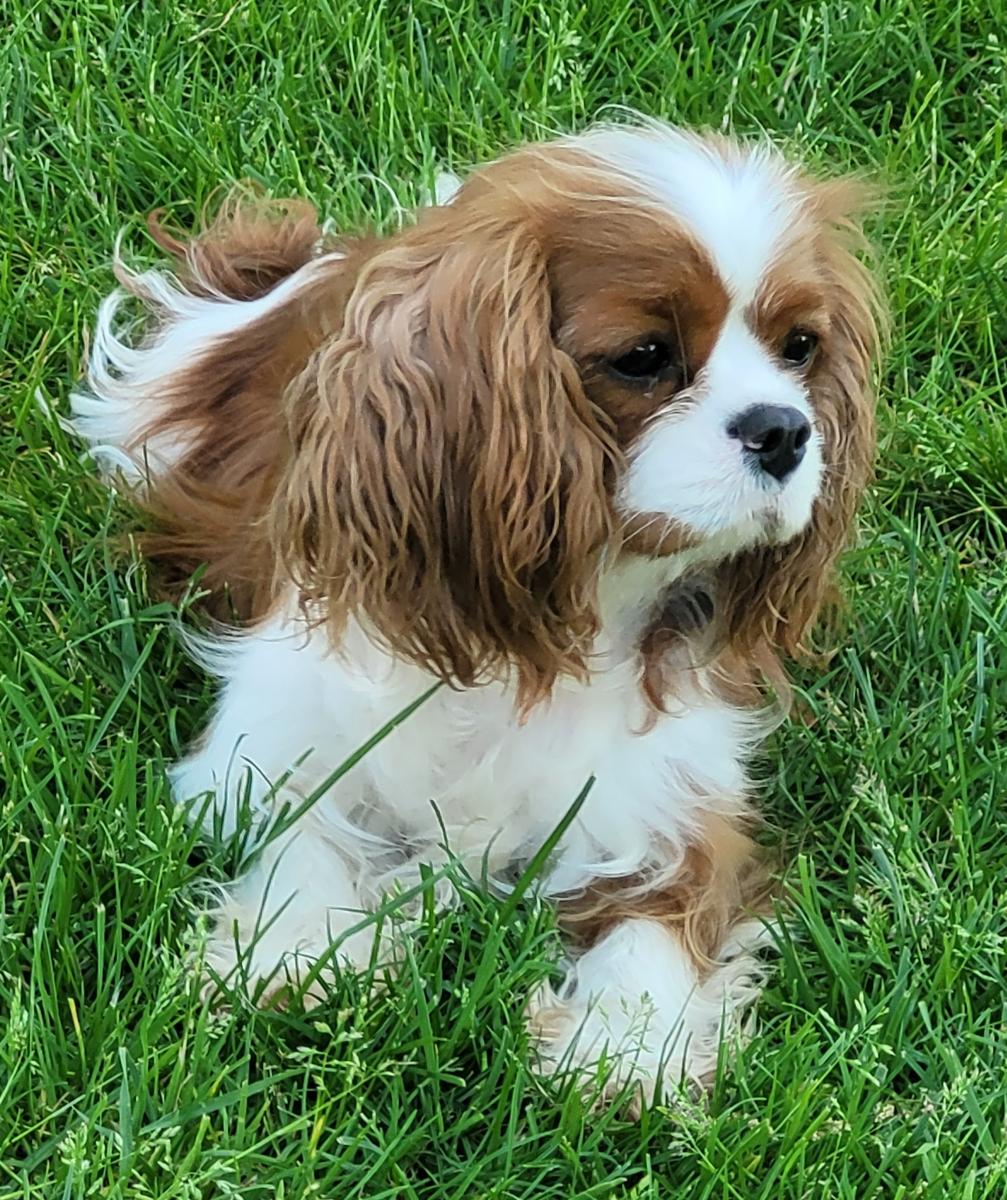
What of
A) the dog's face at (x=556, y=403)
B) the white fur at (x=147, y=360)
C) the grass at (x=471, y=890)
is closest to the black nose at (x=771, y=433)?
the dog's face at (x=556, y=403)

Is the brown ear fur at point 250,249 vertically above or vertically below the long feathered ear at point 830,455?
below

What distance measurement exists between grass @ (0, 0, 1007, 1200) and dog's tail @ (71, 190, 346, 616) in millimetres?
95

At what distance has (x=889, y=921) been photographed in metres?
2.55

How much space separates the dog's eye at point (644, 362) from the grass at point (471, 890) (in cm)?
76

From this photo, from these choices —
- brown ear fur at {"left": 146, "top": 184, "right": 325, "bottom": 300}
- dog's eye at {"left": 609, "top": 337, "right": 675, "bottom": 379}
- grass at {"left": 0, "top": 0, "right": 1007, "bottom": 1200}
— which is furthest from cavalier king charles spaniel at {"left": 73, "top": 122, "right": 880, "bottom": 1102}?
brown ear fur at {"left": 146, "top": 184, "right": 325, "bottom": 300}

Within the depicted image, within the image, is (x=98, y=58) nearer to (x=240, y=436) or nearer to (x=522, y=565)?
(x=240, y=436)

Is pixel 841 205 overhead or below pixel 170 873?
overhead

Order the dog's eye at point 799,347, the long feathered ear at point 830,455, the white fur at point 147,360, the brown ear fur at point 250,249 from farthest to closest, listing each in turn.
A: the brown ear fur at point 250,249 < the white fur at point 147,360 < the long feathered ear at point 830,455 < the dog's eye at point 799,347

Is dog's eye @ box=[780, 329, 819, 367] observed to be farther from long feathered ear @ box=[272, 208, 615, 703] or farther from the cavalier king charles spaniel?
long feathered ear @ box=[272, 208, 615, 703]

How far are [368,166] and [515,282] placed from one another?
1737 millimetres

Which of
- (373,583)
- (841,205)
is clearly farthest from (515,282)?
(841,205)

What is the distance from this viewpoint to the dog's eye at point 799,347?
223cm

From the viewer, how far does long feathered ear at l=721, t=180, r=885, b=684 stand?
2422 mm

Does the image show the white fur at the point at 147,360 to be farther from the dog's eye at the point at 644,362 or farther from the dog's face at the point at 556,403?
the dog's eye at the point at 644,362
